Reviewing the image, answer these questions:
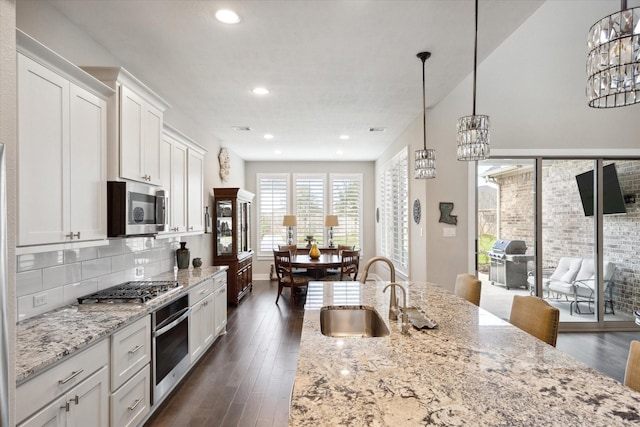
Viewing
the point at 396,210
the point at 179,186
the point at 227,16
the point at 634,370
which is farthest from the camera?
the point at 396,210

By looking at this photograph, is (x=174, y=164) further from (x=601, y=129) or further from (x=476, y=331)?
(x=601, y=129)

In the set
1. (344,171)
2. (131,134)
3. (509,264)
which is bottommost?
(509,264)

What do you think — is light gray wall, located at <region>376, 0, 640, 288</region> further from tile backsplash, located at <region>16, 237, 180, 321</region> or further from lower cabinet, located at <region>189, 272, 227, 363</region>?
tile backsplash, located at <region>16, 237, 180, 321</region>

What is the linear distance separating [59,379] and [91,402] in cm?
33

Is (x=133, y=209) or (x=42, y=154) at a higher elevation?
(x=42, y=154)

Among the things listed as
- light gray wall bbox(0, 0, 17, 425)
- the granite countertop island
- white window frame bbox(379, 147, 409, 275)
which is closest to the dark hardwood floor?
the granite countertop island

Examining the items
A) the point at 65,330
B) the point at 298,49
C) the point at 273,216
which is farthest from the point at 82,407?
the point at 273,216

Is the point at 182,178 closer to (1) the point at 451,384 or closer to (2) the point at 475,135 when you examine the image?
(2) the point at 475,135

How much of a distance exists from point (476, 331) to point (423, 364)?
542 millimetres

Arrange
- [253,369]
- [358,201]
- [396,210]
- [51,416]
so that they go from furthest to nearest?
[358,201], [396,210], [253,369], [51,416]

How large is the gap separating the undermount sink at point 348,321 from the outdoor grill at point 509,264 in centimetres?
298

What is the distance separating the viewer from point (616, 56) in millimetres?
1056

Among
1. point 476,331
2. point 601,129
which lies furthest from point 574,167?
point 476,331

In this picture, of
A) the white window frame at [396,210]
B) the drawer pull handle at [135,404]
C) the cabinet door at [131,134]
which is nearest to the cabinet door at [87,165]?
the cabinet door at [131,134]
